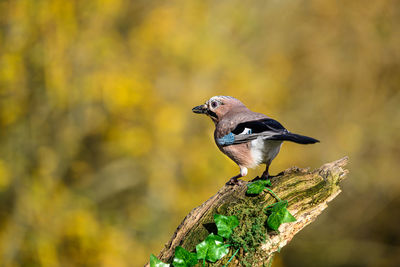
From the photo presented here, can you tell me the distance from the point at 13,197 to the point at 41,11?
3.55 m

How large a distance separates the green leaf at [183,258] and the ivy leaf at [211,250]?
7 cm

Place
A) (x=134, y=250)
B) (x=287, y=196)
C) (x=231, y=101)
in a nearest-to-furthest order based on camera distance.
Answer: (x=287, y=196), (x=231, y=101), (x=134, y=250)

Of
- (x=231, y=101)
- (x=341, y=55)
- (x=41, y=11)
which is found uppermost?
(x=41, y=11)

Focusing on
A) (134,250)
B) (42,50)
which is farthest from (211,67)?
(134,250)

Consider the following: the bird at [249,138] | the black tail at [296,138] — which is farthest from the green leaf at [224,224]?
the black tail at [296,138]

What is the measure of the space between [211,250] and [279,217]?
0.55 m

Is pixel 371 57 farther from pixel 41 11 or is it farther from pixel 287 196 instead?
pixel 287 196

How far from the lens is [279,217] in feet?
10.0

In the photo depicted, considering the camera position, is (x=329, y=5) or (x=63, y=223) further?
(x=329, y=5)

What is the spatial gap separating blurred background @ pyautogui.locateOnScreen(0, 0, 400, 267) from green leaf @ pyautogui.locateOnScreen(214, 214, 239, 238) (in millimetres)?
4796

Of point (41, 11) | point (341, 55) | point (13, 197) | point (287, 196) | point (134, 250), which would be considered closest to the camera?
point (287, 196)

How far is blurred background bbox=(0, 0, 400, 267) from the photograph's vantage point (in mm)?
7906

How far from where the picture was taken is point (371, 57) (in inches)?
449

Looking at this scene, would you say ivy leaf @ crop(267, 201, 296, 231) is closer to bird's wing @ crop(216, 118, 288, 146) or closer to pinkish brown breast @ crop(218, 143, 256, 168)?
bird's wing @ crop(216, 118, 288, 146)
